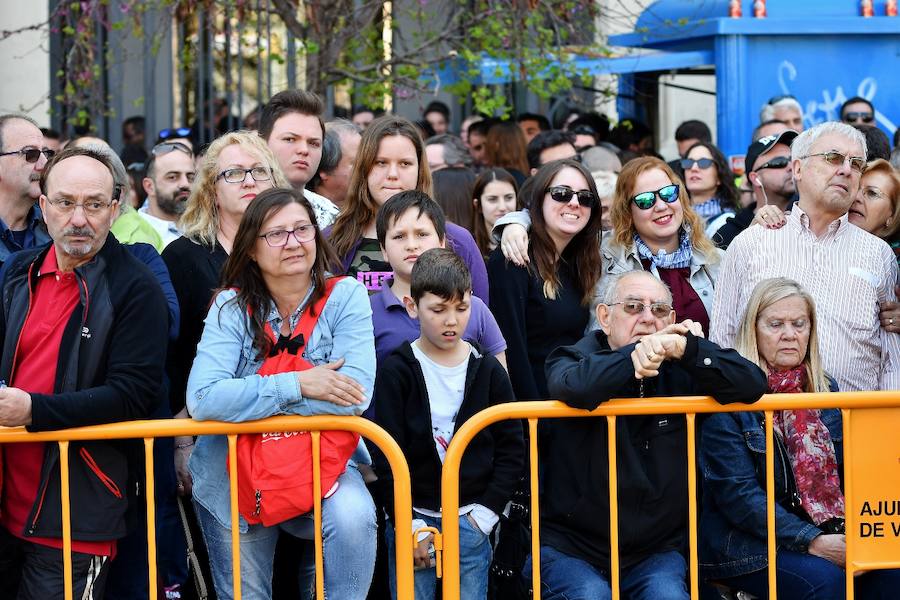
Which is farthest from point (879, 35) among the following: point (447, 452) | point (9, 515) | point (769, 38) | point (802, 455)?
point (9, 515)

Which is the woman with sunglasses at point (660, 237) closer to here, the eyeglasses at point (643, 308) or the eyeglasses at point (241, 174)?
the eyeglasses at point (643, 308)

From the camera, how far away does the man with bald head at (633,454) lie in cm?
441

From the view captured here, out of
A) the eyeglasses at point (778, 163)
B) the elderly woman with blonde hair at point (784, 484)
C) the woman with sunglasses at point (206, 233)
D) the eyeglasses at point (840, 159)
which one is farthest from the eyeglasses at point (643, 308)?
the eyeglasses at point (778, 163)

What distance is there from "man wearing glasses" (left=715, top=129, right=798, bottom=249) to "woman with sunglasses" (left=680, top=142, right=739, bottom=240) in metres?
0.66

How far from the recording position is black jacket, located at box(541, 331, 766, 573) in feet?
15.1

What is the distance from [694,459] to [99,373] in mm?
2036

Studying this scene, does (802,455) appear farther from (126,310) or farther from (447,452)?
(126,310)

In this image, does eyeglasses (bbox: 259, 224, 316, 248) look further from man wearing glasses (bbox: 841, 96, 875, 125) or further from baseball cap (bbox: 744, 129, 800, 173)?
man wearing glasses (bbox: 841, 96, 875, 125)

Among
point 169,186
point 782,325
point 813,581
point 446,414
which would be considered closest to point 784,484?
point 813,581

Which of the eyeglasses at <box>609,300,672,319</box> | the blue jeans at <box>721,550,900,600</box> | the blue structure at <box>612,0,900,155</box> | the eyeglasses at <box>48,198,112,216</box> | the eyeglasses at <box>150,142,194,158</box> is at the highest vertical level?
the blue structure at <box>612,0,900,155</box>

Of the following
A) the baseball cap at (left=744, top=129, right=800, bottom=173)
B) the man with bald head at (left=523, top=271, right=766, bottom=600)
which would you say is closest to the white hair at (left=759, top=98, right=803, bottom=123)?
the baseball cap at (left=744, top=129, right=800, bottom=173)

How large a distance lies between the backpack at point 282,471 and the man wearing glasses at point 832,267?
6.24 ft

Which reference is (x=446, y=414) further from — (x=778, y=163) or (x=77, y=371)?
(x=778, y=163)

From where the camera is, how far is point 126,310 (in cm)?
446
